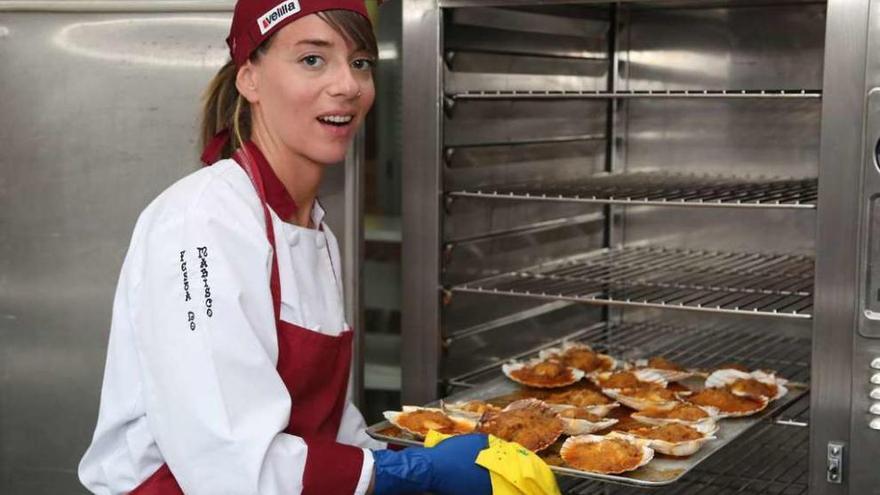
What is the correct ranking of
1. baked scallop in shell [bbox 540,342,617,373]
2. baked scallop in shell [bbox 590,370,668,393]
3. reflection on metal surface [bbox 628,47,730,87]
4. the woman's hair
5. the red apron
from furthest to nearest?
1. reflection on metal surface [bbox 628,47,730,87]
2. baked scallop in shell [bbox 540,342,617,373]
3. baked scallop in shell [bbox 590,370,668,393]
4. the woman's hair
5. the red apron

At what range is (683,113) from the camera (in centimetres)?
362

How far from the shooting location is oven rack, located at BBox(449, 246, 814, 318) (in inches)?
116

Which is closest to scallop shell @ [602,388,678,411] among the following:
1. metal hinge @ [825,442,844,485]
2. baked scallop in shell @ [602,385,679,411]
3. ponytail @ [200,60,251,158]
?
baked scallop in shell @ [602,385,679,411]

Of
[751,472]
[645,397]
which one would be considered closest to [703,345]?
[751,472]

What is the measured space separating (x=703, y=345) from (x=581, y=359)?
0.61 meters

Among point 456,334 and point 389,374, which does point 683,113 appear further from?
point 389,374

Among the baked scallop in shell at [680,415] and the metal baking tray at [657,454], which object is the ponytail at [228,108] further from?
the baked scallop in shell at [680,415]

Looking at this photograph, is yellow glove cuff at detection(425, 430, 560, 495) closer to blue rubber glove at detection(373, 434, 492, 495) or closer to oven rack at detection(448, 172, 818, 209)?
blue rubber glove at detection(373, 434, 492, 495)

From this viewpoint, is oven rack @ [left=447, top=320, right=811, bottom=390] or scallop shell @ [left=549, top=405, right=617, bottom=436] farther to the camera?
oven rack @ [left=447, top=320, right=811, bottom=390]

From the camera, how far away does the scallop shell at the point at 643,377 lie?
9.66ft

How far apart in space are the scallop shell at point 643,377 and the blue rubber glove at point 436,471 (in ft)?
2.39

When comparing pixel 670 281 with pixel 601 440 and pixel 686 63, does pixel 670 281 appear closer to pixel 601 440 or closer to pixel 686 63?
pixel 686 63

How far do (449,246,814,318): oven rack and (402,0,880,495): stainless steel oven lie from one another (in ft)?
0.03

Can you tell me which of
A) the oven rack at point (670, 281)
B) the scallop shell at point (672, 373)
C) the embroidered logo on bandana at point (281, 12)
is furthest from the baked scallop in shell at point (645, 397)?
the embroidered logo on bandana at point (281, 12)
